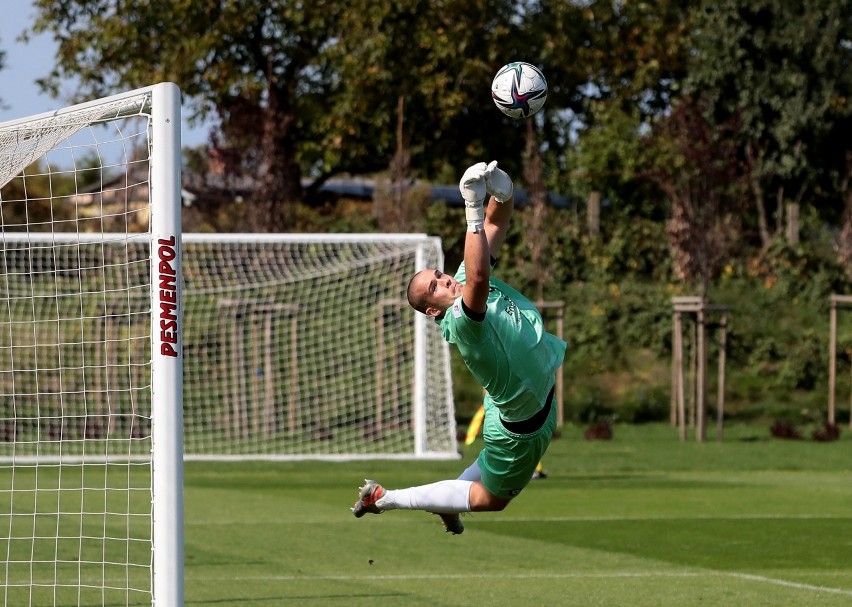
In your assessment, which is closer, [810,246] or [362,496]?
[362,496]

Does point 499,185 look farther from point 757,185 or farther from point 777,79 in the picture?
point 757,185

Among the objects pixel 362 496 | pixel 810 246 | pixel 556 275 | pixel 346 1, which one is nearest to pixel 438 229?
pixel 556 275

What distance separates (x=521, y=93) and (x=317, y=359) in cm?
1691

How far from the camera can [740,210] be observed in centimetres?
3228

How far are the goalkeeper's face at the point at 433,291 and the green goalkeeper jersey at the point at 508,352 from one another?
82 mm

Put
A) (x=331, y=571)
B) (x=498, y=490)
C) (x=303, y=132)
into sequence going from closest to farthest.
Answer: (x=498, y=490) < (x=331, y=571) < (x=303, y=132)

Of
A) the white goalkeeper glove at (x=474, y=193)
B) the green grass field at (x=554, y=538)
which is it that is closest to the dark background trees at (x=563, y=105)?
the green grass field at (x=554, y=538)

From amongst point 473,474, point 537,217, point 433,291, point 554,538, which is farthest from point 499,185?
point 537,217

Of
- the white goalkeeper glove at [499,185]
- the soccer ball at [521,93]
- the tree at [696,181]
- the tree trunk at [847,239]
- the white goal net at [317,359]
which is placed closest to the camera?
the white goalkeeper glove at [499,185]

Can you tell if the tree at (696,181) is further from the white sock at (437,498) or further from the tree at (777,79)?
the white sock at (437,498)

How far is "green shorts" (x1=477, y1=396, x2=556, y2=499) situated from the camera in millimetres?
8148

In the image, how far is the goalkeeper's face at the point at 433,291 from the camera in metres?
7.99

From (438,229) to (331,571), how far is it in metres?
21.7

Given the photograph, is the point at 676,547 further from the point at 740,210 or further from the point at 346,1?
the point at 346,1
